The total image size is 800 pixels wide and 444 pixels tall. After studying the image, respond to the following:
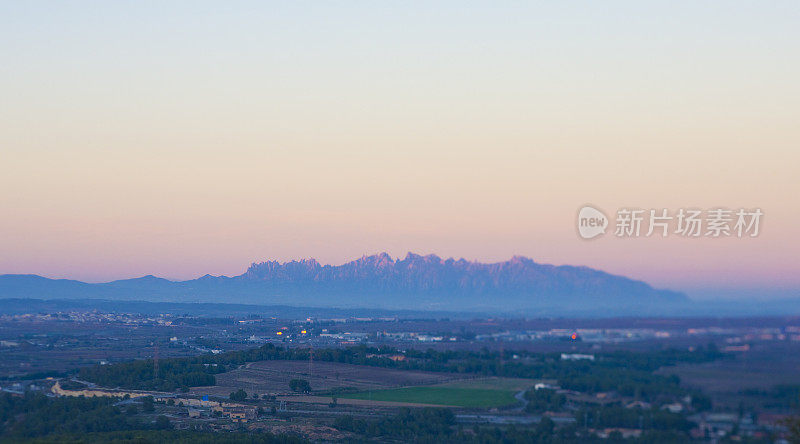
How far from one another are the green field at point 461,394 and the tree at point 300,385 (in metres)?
4.61

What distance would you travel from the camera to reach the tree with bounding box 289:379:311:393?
59422 mm

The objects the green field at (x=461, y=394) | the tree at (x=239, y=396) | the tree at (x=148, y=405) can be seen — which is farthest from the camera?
the tree at (x=239, y=396)

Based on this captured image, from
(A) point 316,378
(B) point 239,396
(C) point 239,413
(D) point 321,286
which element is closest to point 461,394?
(C) point 239,413

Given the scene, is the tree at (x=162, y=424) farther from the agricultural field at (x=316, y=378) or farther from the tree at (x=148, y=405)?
the agricultural field at (x=316, y=378)

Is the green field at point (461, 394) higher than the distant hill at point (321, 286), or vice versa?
the distant hill at point (321, 286)

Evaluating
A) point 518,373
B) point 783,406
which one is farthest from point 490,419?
point 783,406

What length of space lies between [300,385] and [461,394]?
1779 centimetres

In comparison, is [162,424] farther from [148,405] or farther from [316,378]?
[316,378]

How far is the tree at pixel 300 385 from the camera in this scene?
59.4m

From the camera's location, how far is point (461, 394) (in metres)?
46.7

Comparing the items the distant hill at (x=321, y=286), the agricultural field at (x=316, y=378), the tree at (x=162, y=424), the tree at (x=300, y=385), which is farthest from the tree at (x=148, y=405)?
the distant hill at (x=321, y=286)

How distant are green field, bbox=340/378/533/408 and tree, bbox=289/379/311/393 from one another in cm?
461

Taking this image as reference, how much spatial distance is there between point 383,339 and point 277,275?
90.1 m

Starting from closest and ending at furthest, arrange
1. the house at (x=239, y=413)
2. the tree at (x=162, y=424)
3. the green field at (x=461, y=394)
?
1. the green field at (x=461, y=394)
2. the tree at (x=162, y=424)
3. the house at (x=239, y=413)
